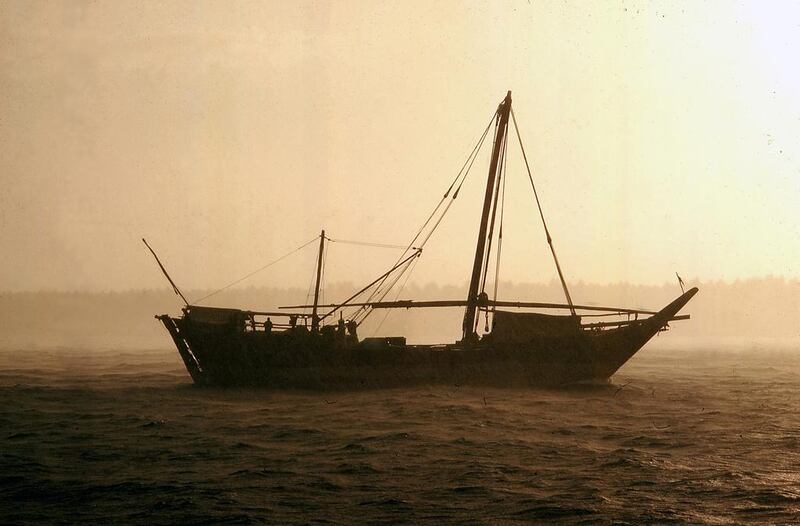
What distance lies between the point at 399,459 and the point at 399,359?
18.8 metres

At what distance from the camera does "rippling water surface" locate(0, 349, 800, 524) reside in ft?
46.4

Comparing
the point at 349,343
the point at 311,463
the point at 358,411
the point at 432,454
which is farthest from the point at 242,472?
the point at 349,343

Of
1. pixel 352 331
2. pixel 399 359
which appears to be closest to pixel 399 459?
pixel 399 359

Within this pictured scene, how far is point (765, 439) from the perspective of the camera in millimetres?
22578

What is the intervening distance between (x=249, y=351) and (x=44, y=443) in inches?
696

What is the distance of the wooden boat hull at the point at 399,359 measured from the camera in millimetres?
37594

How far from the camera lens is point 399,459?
62.0 ft

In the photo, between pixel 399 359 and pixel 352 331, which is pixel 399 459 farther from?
pixel 352 331

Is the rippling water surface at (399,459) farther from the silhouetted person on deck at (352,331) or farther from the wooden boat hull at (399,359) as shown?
the silhouetted person on deck at (352,331)

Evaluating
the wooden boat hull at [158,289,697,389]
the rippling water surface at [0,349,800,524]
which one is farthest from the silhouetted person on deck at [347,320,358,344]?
the rippling water surface at [0,349,800,524]

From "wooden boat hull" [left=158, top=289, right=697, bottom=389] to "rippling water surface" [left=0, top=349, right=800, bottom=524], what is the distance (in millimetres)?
3686

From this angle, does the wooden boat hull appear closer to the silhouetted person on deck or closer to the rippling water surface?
the silhouetted person on deck

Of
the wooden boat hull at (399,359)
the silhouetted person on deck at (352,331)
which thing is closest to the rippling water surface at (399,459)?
the wooden boat hull at (399,359)

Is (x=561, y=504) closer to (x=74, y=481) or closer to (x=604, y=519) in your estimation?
(x=604, y=519)
